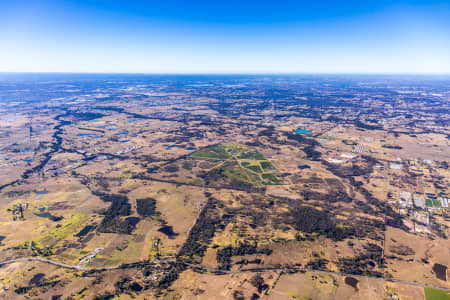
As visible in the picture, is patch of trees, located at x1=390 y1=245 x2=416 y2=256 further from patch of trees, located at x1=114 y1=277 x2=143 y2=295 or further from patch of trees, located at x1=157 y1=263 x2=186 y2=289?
patch of trees, located at x1=114 y1=277 x2=143 y2=295

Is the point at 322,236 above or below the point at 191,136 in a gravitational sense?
below

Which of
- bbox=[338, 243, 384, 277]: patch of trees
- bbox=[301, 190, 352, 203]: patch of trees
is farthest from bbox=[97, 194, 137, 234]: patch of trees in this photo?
bbox=[301, 190, 352, 203]: patch of trees

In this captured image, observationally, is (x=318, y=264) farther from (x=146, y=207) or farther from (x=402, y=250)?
(x=146, y=207)

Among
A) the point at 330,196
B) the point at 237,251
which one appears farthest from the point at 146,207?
the point at 330,196

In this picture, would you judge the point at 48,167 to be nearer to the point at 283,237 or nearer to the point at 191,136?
the point at 191,136

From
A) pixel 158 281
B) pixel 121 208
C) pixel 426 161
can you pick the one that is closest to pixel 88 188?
pixel 121 208

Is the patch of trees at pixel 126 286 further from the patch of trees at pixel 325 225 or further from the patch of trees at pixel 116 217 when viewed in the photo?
the patch of trees at pixel 325 225
